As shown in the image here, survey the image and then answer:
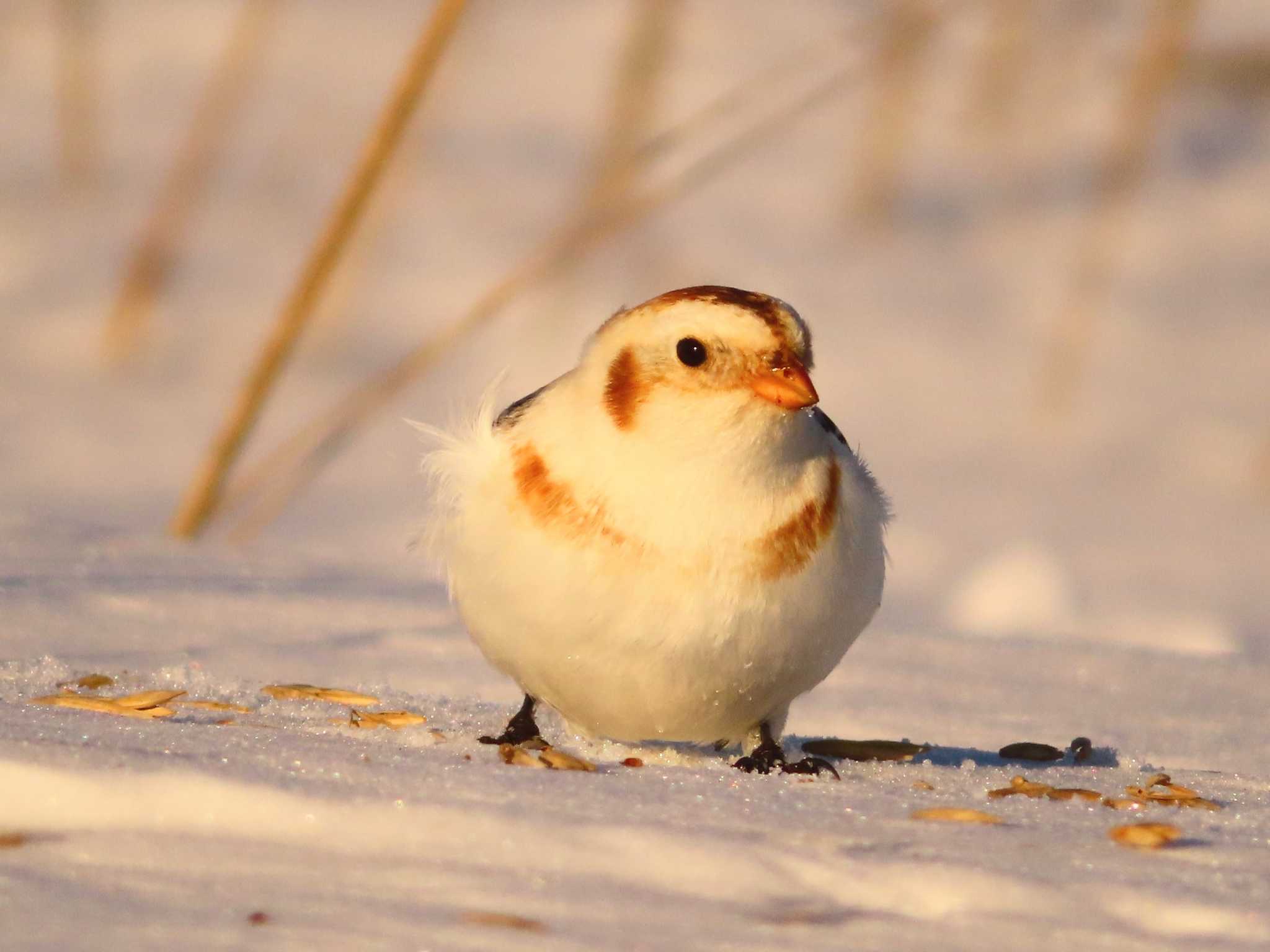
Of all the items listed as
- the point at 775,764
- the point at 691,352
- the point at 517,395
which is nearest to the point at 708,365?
the point at 691,352

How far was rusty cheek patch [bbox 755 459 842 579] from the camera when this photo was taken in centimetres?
225

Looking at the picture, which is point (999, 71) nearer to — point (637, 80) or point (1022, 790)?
point (637, 80)

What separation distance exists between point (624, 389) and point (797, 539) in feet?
1.00

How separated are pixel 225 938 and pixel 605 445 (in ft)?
3.43

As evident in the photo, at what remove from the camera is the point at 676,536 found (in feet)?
7.35

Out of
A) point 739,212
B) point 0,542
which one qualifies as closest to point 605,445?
point 0,542

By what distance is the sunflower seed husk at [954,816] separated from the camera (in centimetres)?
192

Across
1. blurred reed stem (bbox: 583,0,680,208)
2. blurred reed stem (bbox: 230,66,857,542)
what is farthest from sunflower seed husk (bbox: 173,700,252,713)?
blurred reed stem (bbox: 583,0,680,208)

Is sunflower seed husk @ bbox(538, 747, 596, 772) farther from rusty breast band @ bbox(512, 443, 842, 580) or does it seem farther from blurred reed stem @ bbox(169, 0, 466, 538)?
blurred reed stem @ bbox(169, 0, 466, 538)

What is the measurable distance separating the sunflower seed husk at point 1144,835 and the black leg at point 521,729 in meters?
0.78

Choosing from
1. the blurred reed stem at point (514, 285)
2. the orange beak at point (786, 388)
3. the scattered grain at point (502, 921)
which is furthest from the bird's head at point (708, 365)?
the blurred reed stem at point (514, 285)

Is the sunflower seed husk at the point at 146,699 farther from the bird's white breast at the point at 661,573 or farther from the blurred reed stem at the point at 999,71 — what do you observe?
the blurred reed stem at the point at 999,71

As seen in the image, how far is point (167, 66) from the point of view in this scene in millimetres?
10414

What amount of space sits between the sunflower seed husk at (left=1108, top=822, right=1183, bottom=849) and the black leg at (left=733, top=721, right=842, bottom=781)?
0.44 metres
